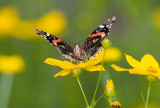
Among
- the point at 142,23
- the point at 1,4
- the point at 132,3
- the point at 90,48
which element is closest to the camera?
the point at 90,48

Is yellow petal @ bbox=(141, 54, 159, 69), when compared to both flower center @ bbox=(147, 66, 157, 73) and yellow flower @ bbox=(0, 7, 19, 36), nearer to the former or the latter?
flower center @ bbox=(147, 66, 157, 73)

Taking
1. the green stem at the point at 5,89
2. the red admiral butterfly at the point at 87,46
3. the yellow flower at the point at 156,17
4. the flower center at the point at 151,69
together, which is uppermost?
the yellow flower at the point at 156,17

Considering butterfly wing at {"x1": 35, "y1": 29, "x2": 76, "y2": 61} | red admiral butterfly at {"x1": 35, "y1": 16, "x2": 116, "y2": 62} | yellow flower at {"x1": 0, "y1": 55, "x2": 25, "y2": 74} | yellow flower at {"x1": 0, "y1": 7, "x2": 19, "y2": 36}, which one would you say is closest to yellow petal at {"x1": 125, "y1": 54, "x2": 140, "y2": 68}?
red admiral butterfly at {"x1": 35, "y1": 16, "x2": 116, "y2": 62}

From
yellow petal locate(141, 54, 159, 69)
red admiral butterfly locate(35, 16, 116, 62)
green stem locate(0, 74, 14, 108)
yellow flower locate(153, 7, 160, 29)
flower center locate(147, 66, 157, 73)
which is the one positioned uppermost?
yellow flower locate(153, 7, 160, 29)

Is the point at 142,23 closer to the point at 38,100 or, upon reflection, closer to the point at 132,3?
the point at 132,3

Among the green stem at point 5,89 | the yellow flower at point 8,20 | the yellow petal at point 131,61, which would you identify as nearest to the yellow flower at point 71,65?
the yellow petal at point 131,61

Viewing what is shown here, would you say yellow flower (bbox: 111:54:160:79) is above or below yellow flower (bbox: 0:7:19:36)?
below

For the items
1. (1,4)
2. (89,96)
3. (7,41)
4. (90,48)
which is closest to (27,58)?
(7,41)

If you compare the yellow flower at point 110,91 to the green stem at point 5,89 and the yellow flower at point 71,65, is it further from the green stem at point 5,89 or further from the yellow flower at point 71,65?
the green stem at point 5,89
